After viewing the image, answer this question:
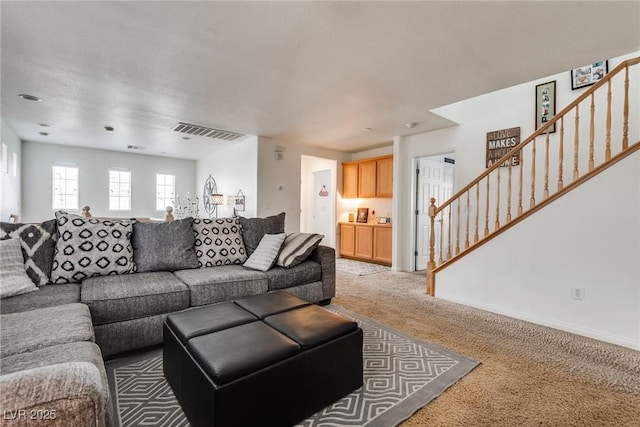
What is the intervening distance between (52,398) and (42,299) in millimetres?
1861

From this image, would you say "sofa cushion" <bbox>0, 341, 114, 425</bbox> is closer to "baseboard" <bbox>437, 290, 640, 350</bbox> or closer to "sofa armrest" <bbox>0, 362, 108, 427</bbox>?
"sofa armrest" <bbox>0, 362, 108, 427</bbox>

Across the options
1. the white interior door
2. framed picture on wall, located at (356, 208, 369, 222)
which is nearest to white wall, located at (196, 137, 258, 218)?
framed picture on wall, located at (356, 208, 369, 222)

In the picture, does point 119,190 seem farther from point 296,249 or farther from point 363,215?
point 296,249

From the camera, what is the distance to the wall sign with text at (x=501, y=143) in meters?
4.04

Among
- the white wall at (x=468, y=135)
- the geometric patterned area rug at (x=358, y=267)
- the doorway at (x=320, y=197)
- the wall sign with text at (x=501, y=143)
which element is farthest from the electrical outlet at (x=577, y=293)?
the doorway at (x=320, y=197)

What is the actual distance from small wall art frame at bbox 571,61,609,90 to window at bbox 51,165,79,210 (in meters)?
9.17

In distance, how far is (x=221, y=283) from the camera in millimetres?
2553

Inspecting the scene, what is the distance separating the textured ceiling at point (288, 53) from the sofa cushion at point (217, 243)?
1479mm

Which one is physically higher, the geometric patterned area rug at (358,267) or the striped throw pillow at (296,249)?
the striped throw pillow at (296,249)

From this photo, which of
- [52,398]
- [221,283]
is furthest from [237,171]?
[52,398]

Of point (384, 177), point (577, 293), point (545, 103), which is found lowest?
point (577, 293)

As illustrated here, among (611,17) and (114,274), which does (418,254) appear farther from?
(114,274)

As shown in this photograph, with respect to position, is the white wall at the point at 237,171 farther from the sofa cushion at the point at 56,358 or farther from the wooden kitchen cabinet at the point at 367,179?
the sofa cushion at the point at 56,358

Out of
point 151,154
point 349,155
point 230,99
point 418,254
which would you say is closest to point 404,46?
point 230,99
